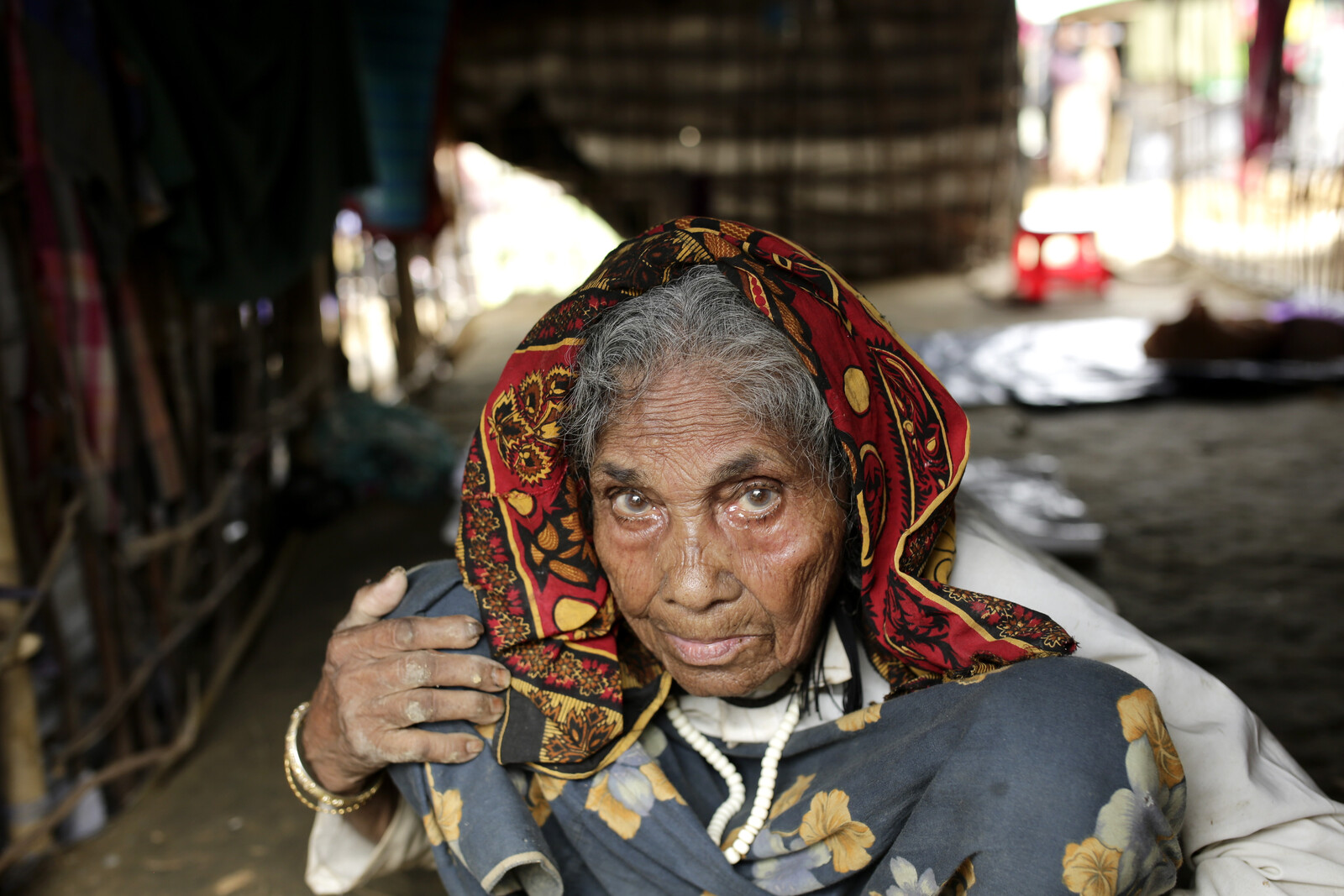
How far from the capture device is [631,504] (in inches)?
56.7

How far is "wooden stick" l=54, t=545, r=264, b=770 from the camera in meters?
2.38

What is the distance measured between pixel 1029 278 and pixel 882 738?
8736mm

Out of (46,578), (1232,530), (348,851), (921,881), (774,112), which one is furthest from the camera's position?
(774,112)

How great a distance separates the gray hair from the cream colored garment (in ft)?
1.01

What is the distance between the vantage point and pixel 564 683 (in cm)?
146

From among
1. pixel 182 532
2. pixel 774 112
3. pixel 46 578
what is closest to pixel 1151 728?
pixel 46 578

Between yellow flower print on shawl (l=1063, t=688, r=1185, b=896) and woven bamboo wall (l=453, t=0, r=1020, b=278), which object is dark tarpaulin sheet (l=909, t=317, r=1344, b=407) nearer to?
woven bamboo wall (l=453, t=0, r=1020, b=278)

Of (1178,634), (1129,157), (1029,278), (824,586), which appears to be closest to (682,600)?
(824,586)

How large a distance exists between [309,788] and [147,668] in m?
1.40

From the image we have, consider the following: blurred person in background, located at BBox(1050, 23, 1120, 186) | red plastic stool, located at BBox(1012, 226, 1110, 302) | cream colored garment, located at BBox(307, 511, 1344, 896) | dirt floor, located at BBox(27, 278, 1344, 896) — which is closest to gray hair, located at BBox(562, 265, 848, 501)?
cream colored garment, located at BBox(307, 511, 1344, 896)

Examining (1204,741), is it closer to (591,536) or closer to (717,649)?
(717,649)

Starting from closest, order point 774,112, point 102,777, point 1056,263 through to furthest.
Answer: point 102,777, point 1056,263, point 774,112

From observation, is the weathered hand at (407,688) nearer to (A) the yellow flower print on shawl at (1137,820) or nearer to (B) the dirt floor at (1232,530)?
(A) the yellow flower print on shawl at (1137,820)

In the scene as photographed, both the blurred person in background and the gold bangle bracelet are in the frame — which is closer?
the gold bangle bracelet
